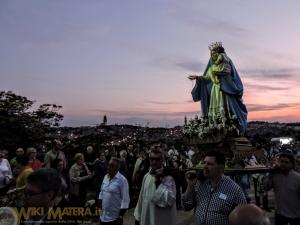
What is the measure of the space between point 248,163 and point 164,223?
4786 millimetres

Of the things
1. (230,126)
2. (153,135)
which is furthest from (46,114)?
(230,126)

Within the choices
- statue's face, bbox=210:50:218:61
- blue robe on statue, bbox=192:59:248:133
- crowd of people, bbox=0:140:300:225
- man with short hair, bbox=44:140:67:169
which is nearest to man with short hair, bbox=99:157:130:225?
crowd of people, bbox=0:140:300:225

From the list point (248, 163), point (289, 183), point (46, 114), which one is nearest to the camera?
point (289, 183)

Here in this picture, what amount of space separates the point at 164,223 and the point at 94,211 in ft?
6.01

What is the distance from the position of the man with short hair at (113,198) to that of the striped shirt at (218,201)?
2.28 metres

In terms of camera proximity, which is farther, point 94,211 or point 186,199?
point 94,211

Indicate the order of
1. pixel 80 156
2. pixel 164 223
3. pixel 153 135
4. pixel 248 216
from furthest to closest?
pixel 153 135
pixel 80 156
pixel 164 223
pixel 248 216

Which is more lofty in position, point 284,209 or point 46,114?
point 46,114

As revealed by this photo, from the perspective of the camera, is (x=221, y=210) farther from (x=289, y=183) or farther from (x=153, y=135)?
(x=153, y=135)

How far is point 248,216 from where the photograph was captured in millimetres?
2576

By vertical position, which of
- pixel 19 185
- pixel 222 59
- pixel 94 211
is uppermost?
pixel 222 59

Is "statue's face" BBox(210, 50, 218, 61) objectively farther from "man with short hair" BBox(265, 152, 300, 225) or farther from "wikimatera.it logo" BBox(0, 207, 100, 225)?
"wikimatera.it logo" BBox(0, 207, 100, 225)

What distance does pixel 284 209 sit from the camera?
6445 mm

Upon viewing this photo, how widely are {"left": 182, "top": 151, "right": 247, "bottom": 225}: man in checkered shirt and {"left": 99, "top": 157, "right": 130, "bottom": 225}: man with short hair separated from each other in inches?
80.5
